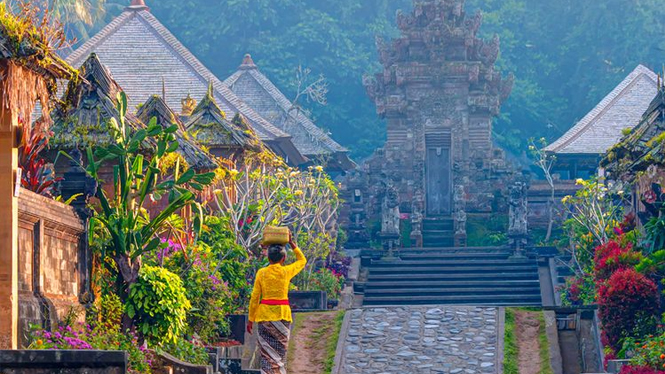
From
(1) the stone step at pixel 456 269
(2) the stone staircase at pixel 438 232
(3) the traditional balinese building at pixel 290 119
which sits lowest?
(1) the stone step at pixel 456 269

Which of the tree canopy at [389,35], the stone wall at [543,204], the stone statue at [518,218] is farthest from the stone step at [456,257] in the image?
the tree canopy at [389,35]

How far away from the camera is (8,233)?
16500mm

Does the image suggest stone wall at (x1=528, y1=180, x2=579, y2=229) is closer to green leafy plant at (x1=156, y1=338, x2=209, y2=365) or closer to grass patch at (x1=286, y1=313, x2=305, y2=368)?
grass patch at (x1=286, y1=313, x2=305, y2=368)

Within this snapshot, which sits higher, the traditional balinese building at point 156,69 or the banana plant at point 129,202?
the traditional balinese building at point 156,69

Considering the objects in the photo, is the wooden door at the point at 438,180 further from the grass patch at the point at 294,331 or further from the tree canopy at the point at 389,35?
the grass patch at the point at 294,331

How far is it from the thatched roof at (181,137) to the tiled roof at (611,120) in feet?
55.1

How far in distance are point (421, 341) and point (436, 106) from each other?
21.0 metres

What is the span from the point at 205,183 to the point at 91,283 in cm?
207

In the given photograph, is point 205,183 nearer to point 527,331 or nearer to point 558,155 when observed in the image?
point 527,331

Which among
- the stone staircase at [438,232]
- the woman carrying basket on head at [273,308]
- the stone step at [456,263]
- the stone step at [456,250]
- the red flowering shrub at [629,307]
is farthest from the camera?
the stone staircase at [438,232]

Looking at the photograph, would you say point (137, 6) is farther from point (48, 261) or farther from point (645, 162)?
point (48, 261)

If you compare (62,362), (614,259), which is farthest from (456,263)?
(62,362)

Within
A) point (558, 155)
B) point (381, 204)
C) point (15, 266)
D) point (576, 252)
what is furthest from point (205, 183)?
point (558, 155)

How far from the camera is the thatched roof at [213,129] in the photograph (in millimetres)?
29641
